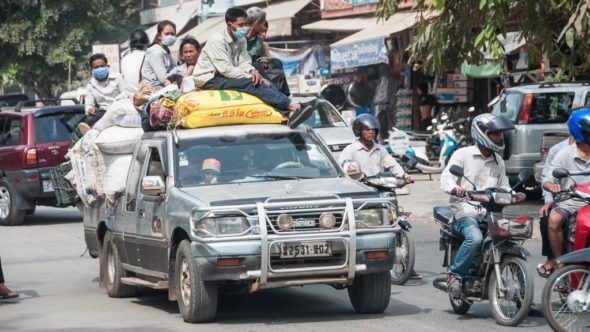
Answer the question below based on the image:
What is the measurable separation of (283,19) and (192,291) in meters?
26.4

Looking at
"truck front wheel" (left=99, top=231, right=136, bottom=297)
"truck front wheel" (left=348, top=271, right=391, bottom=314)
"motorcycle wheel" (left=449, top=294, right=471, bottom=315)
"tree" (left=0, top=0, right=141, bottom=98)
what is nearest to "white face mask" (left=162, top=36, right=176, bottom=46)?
"truck front wheel" (left=99, top=231, right=136, bottom=297)

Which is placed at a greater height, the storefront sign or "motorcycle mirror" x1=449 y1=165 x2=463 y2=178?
the storefront sign

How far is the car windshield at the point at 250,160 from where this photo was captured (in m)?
10.5

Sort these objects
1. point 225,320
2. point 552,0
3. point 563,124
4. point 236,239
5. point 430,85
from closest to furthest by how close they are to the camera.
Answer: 1. point 236,239
2. point 225,320
3. point 552,0
4. point 563,124
5. point 430,85

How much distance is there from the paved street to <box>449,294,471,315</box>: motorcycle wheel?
0.05 m

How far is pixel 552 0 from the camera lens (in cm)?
1634

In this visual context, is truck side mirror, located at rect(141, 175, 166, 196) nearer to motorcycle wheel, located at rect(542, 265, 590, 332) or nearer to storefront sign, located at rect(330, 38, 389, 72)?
motorcycle wheel, located at rect(542, 265, 590, 332)

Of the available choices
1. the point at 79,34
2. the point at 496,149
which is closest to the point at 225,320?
the point at 496,149

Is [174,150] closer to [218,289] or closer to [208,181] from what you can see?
[208,181]

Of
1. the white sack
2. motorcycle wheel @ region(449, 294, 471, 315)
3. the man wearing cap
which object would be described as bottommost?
motorcycle wheel @ region(449, 294, 471, 315)

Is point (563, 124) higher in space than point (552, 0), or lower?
lower

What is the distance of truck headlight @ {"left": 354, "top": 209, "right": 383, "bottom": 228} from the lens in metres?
9.91

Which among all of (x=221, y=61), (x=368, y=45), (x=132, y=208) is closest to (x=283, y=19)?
(x=368, y=45)

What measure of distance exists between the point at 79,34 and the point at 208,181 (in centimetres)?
3969
